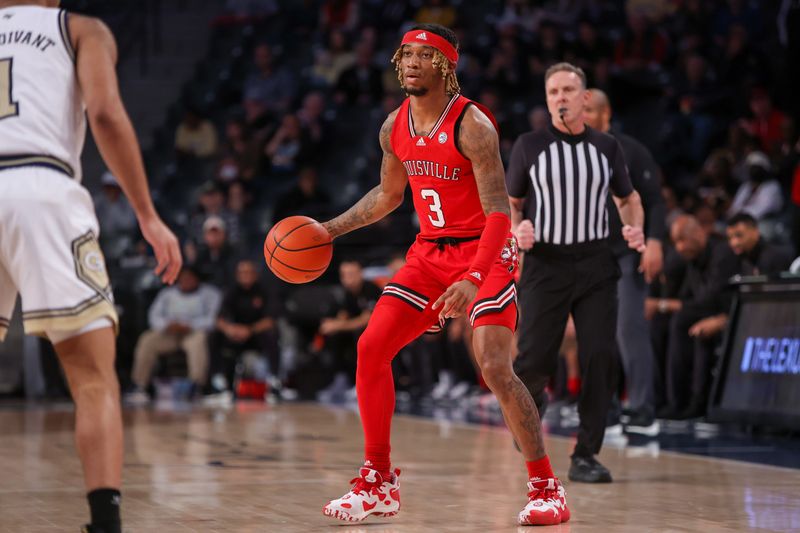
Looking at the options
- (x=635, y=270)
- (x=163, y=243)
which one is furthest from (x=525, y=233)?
(x=163, y=243)

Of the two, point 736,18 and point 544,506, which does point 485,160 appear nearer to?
point 544,506

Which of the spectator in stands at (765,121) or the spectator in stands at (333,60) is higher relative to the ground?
the spectator in stands at (333,60)

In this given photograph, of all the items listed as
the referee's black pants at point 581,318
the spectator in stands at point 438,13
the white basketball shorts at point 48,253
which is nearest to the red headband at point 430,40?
the referee's black pants at point 581,318

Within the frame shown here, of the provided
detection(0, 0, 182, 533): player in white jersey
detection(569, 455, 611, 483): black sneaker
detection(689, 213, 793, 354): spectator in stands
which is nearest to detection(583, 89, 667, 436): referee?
detection(689, 213, 793, 354): spectator in stands

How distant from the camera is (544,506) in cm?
498

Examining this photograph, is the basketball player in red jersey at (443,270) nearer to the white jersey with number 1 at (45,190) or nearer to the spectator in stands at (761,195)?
the white jersey with number 1 at (45,190)

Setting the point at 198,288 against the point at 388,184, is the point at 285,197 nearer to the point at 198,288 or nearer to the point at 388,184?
the point at 198,288

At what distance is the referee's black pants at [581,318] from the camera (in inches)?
250

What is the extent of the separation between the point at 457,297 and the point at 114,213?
12.0 meters

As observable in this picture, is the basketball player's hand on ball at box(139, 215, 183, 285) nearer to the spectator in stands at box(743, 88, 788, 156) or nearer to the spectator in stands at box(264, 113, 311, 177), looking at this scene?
the spectator in stands at box(743, 88, 788, 156)

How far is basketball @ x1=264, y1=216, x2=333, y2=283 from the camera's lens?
539cm

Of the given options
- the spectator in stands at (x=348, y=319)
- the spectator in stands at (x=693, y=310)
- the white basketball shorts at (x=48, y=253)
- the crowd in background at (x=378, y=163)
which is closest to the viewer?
the white basketball shorts at (x=48, y=253)

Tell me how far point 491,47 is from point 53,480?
39.3 ft

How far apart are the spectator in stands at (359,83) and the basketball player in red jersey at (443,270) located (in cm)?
1262
